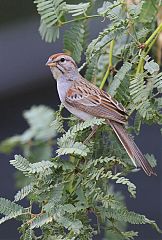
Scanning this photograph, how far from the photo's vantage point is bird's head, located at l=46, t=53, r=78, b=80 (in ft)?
13.7

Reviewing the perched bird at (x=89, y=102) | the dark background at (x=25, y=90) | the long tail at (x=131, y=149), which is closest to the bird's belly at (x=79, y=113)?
the perched bird at (x=89, y=102)

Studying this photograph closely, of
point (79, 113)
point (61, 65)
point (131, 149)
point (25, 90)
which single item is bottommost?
point (131, 149)

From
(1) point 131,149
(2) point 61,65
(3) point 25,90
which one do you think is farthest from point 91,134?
(3) point 25,90

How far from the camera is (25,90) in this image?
7941 mm

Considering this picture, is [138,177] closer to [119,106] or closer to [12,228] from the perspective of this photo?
[12,228]

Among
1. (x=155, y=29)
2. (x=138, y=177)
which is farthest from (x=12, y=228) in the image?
(x=155, y=29)

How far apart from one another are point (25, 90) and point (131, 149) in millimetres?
4571

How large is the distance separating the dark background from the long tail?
295cm

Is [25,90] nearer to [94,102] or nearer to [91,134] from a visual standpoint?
[94,102]

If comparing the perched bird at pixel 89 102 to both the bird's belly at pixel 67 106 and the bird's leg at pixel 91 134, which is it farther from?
the bird's leg at pixel 91 134

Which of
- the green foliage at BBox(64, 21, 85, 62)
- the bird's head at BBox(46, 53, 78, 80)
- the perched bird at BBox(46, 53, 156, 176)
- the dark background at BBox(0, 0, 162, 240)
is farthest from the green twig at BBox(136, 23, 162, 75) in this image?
the dark background at BBox(0, 0, 162, 240)

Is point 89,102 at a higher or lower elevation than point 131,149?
higher

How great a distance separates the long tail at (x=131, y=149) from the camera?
11.2ft

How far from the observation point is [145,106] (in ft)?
10.6
